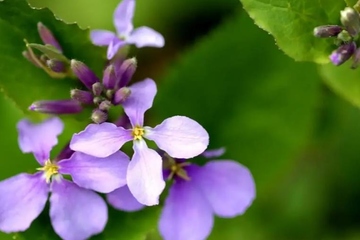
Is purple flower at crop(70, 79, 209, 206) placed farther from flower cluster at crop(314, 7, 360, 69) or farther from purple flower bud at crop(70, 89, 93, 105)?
flower cluster at crop(314, 7, 360, 69)

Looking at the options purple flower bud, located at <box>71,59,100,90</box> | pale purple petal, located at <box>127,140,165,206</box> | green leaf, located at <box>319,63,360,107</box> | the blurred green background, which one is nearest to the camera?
pale purple petal, located at <box>127,140,165,206</box>

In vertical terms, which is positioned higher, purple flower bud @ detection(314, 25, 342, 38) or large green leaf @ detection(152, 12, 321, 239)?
purple flower bud @ detection(314, 25, 342, 38)

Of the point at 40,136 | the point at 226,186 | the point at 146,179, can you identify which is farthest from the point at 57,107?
the point at 226,186

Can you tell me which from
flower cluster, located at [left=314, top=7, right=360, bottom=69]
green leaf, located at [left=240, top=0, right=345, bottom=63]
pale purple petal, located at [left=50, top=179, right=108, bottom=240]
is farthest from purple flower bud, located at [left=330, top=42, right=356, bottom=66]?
pale purple petal, located at [left=50, top=179, right=108, bottom=240]

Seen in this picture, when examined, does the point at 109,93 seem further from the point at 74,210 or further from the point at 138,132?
the point at 74,210

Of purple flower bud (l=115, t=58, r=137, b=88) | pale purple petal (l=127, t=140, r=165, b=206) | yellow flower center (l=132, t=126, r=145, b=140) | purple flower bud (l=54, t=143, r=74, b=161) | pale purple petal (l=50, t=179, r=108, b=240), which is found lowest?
pale purple petal (l=50, t=179, r=108, b=240)

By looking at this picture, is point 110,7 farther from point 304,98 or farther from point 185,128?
point 185,128

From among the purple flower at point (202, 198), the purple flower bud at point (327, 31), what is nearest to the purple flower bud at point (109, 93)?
the purple flower at point (202, 198)
